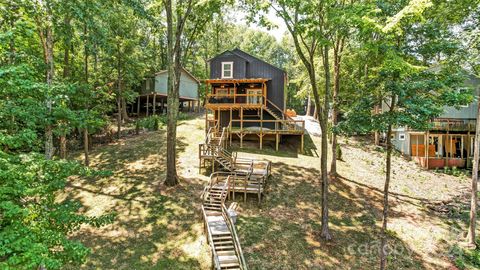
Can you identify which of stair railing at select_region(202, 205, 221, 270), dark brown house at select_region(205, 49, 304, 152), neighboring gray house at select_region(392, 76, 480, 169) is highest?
dark brown house at select_region(205, 49, 304, 152)

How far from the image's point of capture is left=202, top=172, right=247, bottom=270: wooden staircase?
391 inches

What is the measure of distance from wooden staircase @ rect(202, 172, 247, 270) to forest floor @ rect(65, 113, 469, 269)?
62 centimetres

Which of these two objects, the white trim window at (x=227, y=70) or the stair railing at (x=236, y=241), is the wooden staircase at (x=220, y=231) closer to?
the stair railing at (x=236, y=241)

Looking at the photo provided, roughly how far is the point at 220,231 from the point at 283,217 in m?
3.54

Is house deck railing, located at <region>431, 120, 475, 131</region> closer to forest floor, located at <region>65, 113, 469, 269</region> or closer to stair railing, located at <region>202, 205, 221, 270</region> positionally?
forest floor, located at <region>65, 113, 469, 269</region>

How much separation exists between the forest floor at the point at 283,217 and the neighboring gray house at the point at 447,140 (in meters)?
2.59

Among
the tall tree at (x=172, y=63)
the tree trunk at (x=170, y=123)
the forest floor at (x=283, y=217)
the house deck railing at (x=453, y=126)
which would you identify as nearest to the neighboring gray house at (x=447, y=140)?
the house deck railing at (x=453, y=126)

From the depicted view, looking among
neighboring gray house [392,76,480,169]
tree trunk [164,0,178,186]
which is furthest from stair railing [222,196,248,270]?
neighboring gray house [392,76,480,169]

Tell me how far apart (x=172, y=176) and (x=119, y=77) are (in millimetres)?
12150

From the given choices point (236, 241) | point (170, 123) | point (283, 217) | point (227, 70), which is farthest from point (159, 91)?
point (236, 241)

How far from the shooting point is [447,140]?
2323 cm

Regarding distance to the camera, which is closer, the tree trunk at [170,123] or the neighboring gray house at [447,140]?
the tree trunk at [170,123]

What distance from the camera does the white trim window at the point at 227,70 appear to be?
25.4 meters

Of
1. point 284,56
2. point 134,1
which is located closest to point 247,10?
point 134,1
